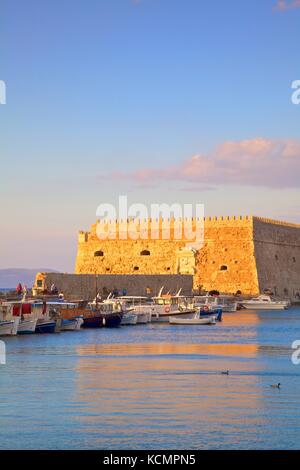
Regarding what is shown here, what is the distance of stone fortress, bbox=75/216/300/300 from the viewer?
55781mm

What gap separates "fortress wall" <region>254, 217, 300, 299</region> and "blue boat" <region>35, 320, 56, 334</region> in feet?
73.1

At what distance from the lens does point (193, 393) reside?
19.4m

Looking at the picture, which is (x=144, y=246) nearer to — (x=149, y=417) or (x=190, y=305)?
(x=190, y=305)

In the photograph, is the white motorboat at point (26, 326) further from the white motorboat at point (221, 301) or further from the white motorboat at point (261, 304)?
the white motorboat at point (261, 304)

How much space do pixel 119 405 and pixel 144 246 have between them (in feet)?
132

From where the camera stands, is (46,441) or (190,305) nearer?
(46,441)

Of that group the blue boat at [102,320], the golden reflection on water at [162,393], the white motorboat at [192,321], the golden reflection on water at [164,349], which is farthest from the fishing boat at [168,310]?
the golden reflection on water at [162,393]

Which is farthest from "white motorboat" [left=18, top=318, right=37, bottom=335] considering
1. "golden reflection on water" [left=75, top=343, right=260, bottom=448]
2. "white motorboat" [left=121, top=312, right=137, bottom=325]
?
Result: "white motorboat" [left=121, top=312, right=137, bottom=325]

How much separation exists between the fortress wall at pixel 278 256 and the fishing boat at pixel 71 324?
19792 mm

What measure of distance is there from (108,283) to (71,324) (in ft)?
53.6

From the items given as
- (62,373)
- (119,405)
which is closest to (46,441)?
(119,405)
